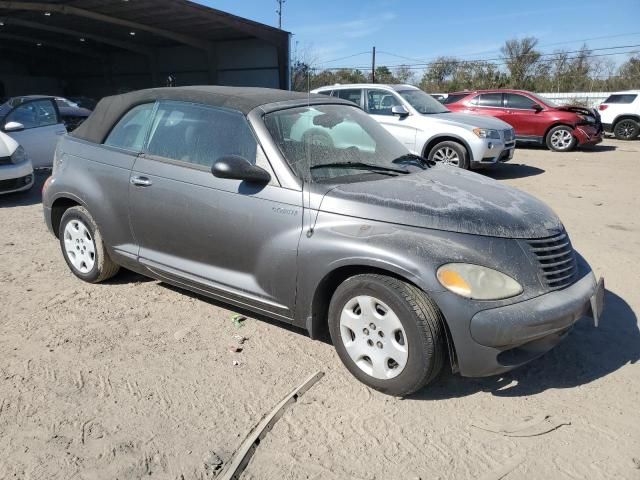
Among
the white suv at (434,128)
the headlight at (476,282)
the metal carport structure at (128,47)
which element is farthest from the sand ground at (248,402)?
→ the metal carport structure at (128,47)

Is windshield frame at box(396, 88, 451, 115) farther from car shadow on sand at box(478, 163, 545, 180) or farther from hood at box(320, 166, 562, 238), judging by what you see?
hood at box(320, 166, 562, 238)

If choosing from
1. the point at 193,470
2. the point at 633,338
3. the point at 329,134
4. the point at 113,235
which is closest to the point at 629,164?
the point at 633,338

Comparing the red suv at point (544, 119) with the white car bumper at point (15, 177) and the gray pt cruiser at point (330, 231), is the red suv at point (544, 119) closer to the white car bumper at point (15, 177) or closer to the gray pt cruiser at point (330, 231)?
the white car bumper at point (15, 177)

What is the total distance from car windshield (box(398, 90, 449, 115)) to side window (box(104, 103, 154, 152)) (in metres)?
7.16

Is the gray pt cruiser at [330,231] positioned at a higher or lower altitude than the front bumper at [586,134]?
higher

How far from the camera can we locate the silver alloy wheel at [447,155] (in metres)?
9.94

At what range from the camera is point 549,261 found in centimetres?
301

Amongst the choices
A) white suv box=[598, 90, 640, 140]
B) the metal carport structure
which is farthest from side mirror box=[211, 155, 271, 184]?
the metal carport structure

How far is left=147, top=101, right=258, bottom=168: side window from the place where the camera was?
3.59 meters

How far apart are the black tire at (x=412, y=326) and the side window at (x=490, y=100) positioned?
545 inches

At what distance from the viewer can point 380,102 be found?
35.2 ft

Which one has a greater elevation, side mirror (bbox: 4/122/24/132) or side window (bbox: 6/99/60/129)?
side window (bbox: 6/99/60/129)

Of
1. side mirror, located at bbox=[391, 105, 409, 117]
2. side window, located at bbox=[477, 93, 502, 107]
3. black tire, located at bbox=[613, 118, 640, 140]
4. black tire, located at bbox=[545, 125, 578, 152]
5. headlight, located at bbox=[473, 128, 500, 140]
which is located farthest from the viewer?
black tire, located at bbox=[613, 118, 640, 140]

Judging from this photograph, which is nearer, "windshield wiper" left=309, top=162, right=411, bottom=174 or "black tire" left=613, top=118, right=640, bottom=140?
"windshield wiper" left=309, top=162, right=411, bottom=174
